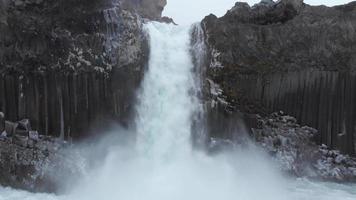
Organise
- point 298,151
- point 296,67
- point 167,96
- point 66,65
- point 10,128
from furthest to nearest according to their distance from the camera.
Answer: point 296,67 → point 298,151 → point 167,96 → point 66,65 → point 10,128

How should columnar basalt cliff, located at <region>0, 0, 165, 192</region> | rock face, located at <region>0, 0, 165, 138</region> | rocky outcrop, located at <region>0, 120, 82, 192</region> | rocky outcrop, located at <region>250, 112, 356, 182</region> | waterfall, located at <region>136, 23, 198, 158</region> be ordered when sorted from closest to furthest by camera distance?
rocky outcrop, located at <region>0, 120, 82, 192</region> < columnar basalt cliff, located at <region>0, 0, 165, 192</region> < rock face, located at <region>0, 0, 165, 138</region> < waterfall, located at <region>136, 23, 198, 158</region> < rocky outcrop, located at <region>250, 112, 356, 182</region>

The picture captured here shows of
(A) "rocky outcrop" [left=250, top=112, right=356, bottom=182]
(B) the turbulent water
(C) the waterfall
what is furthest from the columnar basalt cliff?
(A) "rocky outcrop" [left=250, top=112, right=356, bottom=182]

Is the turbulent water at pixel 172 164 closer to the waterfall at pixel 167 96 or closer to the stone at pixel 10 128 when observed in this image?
the waterfall at pixel 167 96

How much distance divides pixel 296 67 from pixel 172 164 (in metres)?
7.13

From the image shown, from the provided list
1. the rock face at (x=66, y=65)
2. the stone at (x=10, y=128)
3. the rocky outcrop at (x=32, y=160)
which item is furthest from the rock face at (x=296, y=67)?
the stone at (x=10, y=128)

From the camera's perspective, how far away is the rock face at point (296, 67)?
868 inches

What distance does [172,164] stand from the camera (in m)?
19.2

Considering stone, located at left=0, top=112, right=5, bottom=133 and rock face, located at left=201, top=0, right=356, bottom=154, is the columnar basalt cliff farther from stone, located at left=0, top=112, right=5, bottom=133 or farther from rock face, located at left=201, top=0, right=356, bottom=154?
rock face, located at left=201, top=0, right=356, bottom=154

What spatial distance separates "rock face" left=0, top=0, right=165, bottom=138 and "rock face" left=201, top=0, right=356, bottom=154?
12.4 ft

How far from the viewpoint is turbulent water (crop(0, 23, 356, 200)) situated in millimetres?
17484

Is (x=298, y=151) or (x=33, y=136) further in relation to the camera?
(x=298, y=151)

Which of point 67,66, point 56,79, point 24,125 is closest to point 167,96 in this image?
point 67,66

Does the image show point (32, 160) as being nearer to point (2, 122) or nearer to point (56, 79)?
point (2, 122)

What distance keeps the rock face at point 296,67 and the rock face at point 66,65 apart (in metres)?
3.79
